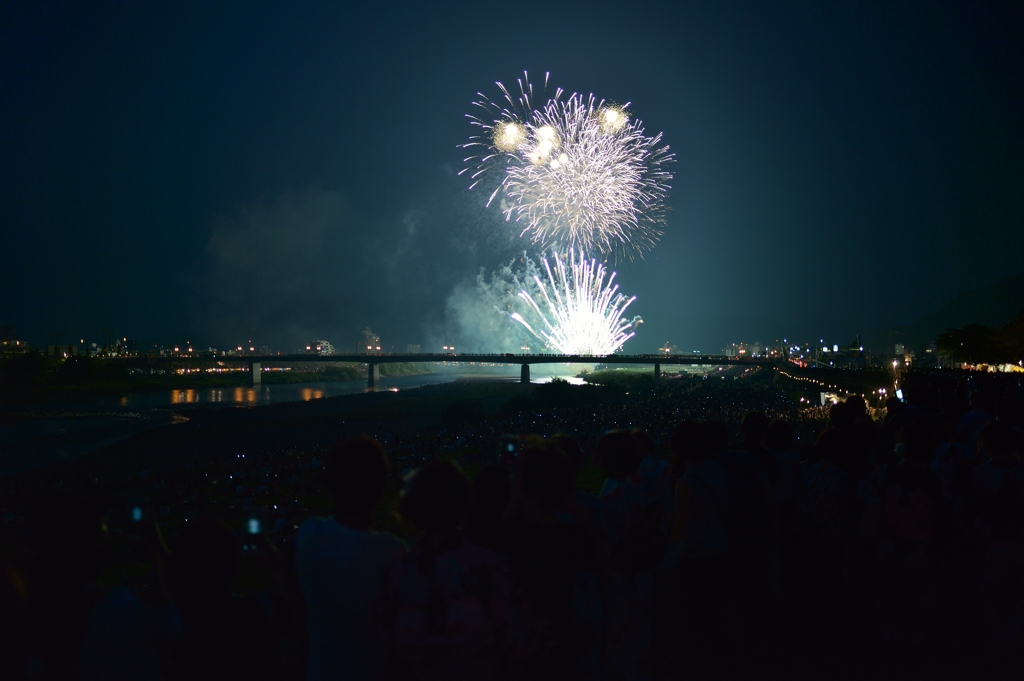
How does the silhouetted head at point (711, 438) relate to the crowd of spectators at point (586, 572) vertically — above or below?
above

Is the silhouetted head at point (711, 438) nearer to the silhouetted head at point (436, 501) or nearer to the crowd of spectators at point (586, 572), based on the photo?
the crowd of spectators at point (586, 572)

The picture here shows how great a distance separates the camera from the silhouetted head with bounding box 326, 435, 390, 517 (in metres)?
2.62

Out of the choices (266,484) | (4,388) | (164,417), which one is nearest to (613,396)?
(164,417)

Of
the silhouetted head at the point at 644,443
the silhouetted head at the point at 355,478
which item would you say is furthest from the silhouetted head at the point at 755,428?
the silhouetted head at the point at 355,478

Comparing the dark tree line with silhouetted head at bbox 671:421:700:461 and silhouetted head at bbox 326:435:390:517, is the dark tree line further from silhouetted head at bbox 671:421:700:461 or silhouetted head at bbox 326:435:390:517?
silhouetted head at bbox 326:435:390:517

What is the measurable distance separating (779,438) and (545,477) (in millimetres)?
3275

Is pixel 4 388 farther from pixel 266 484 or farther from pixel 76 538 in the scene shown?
pixel 76 538

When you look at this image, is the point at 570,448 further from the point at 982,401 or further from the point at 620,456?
the point at 982,401

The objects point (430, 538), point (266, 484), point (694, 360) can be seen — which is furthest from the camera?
point (694, 360)

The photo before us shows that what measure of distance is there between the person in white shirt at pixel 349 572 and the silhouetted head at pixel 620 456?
1659 millimetres

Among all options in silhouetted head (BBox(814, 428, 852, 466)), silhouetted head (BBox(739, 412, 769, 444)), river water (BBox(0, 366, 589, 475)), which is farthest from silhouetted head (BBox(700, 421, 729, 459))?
river water (BBox(0, 366, 589, 475))

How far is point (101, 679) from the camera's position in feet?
7.77

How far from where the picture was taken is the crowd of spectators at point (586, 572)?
248 cm

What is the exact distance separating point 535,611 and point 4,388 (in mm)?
94026
